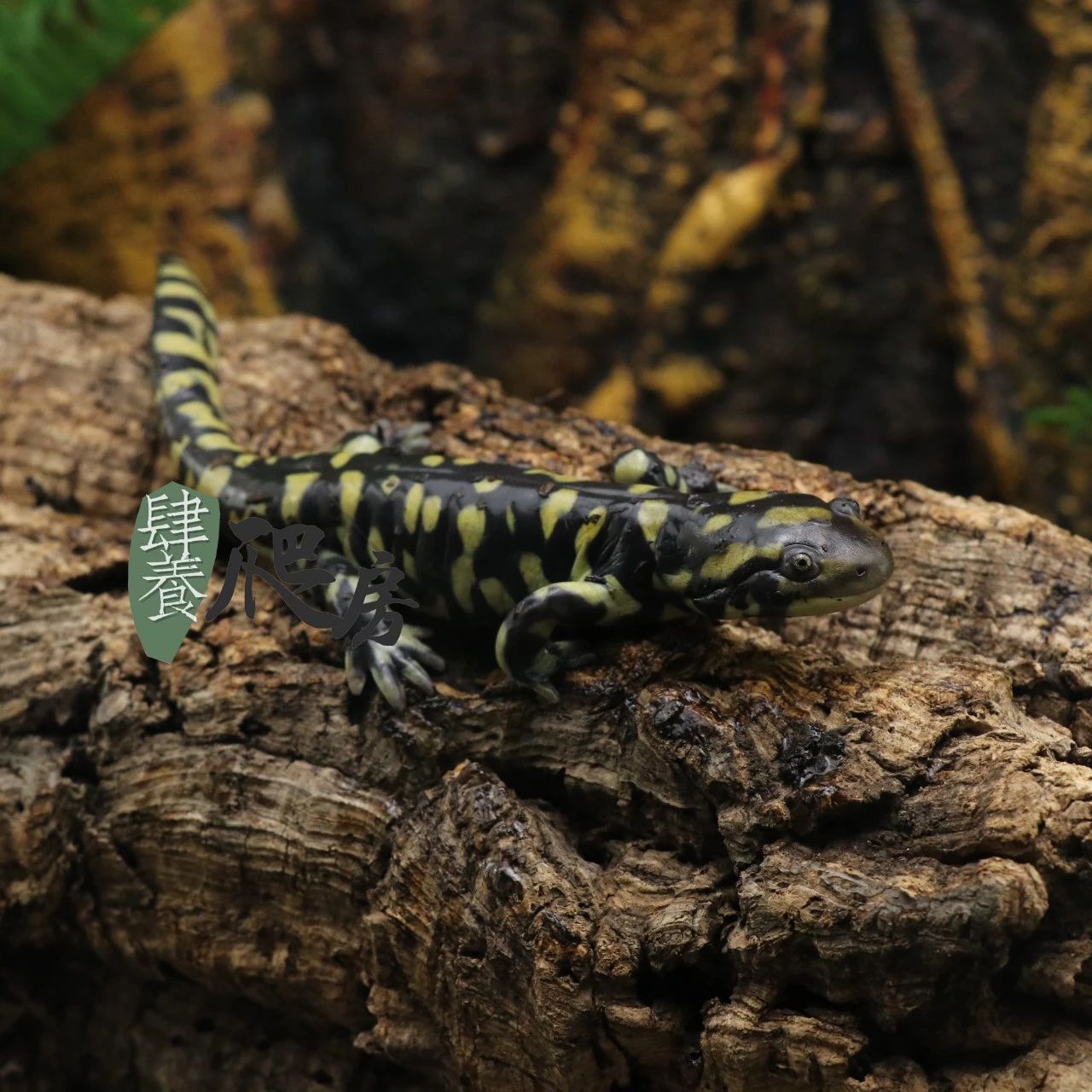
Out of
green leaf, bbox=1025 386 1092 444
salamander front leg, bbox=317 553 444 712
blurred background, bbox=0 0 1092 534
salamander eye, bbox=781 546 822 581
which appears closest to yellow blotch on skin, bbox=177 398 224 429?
salamander front leg, bbox=317 553 444 712

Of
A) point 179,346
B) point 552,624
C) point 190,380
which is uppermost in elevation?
point 179,346

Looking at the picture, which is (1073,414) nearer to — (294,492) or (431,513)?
(431,513)

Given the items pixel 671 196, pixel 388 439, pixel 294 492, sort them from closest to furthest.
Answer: pixel 294 492, pixel 388 439, pixel 671 196

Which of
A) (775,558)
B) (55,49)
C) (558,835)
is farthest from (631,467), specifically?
(55,49)

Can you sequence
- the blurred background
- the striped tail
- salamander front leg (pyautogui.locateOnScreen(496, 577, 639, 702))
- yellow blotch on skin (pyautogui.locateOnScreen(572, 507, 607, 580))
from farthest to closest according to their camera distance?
the blurred background
the striped tail
yellow blotch on skin (pyautogui.locateOnScreen(572, 507, 607, 580))
salamander front leg (pyautogui.locateOnScreen(496, 577, 639, 702))

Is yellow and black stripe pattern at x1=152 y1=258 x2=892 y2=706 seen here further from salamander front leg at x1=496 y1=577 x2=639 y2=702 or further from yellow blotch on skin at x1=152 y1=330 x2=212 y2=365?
yellow blotch on skin at x1=152 y1=330 x2=212 y2=365

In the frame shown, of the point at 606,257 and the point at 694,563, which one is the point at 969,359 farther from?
the point at 694,563

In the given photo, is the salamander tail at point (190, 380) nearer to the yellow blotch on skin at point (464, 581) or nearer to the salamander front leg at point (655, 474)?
the yellow blotch on skin at point (464, 581)

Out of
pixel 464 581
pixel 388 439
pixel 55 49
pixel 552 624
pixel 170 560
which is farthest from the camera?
pixel 55 49
